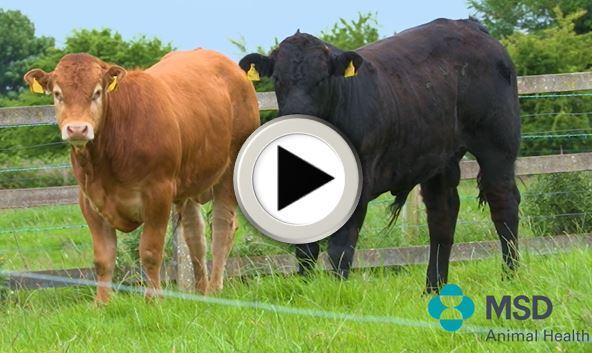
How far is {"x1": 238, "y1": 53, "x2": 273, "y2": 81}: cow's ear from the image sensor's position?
655 cm

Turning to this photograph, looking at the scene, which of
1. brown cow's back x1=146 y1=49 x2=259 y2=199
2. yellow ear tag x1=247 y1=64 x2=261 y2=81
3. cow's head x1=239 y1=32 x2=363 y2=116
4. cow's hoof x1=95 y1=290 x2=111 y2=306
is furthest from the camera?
brown cow's back x1=146 y1=49 x2=259 y2=199

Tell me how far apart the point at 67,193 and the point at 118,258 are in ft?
2.83

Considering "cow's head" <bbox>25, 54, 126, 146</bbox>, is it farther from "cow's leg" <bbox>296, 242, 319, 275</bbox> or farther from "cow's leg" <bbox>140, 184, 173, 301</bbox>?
"cow's leg" <bbox>296, 242, 319, 275</bbox>

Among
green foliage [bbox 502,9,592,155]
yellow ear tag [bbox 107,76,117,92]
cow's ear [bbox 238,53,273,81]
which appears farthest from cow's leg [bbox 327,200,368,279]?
green foliage [bbox 502,9,592,155]

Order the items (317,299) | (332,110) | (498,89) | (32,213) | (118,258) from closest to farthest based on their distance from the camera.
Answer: (317,299) < (332,110) < (498,89) < (118,258) < (32,213)

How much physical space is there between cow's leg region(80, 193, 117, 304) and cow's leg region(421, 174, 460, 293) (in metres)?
2.24

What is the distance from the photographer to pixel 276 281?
6.55 meters

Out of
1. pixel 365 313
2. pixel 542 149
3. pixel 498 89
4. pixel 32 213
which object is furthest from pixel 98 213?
pixel 542 149

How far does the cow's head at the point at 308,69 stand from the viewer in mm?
6273

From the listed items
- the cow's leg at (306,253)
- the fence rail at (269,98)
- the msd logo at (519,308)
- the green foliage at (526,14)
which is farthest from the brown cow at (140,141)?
the green foliage at (526,14)

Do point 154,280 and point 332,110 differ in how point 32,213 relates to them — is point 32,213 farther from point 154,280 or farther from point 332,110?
point 332,110

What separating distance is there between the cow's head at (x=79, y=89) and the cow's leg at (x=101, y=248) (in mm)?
765

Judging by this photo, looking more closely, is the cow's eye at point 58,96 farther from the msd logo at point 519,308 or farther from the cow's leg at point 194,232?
the msd logo at point 519,308

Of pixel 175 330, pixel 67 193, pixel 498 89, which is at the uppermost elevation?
pixel 498 89
